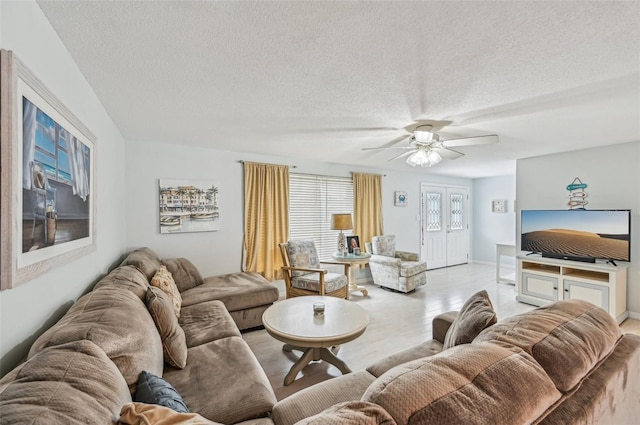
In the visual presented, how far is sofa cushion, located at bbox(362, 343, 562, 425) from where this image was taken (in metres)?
0.61

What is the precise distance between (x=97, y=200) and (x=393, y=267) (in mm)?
4155

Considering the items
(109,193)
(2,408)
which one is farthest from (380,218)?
(2,408)

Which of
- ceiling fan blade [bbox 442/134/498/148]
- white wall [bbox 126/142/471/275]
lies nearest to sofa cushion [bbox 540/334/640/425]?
ceiling fan blade [bbox 442/134/498/148]

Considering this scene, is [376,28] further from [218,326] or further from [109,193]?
[109,193]

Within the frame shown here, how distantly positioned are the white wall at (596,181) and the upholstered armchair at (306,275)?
3375 millimetres

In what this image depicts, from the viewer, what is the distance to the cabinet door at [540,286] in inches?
154

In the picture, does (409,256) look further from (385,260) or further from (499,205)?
(499,205)

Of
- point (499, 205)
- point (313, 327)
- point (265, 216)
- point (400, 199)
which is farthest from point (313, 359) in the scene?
point (499, 205)

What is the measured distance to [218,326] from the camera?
7.48ft

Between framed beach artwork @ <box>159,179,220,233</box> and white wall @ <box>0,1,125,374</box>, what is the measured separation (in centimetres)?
124

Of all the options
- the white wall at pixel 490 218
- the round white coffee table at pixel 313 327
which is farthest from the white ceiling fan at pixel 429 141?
the white wall at pixel 490 218

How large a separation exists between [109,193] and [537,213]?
5.57 meters

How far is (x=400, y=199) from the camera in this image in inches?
237

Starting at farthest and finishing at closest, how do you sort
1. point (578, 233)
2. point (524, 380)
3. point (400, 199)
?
Result: point (400, 199)
point (578, 233)
point (524, 380)
